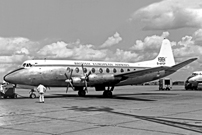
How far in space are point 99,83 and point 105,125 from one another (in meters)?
15.6

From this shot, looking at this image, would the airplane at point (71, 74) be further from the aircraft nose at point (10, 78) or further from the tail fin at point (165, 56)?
the tail fin at point (165, 56)

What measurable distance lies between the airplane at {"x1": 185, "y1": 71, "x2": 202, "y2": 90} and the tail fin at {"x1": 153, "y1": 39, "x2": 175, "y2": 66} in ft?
38.9

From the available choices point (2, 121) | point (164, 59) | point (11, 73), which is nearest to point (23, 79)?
point (11, 73)

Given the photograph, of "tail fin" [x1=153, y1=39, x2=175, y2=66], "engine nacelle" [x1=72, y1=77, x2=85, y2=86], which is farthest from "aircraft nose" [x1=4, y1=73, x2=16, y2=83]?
"tail fin" [x1=153, y1=39, x2=175, y2=66]

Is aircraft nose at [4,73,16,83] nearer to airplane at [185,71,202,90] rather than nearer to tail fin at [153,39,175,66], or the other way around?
tail fin at [153,39,175,66]

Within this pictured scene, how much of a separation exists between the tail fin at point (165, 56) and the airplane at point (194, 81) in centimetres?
1185

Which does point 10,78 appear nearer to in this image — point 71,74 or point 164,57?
point 71,74

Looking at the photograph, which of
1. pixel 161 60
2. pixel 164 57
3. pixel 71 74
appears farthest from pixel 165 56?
pixel 71 74

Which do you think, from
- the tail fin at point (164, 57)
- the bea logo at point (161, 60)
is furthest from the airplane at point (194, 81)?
the bea logo at point (161, 60)

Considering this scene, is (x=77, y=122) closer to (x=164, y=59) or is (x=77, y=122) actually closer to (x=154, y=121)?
(x=154, y=121)

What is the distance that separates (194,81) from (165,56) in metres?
13.3

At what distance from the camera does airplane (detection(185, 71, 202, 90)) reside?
149ft

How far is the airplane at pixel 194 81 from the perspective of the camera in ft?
149

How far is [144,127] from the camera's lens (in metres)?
9.93
